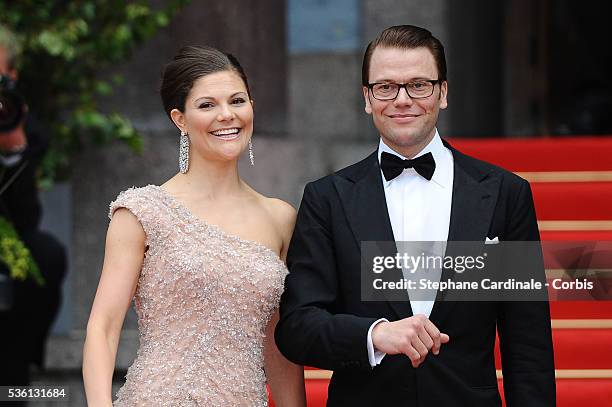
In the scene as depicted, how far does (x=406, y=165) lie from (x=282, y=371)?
2.48 feet

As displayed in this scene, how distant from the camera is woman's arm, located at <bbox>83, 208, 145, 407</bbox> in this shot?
333 centimetres

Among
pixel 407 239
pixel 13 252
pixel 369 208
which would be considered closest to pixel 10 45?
pixel 13 252

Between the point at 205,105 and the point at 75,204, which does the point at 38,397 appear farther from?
the point at 205,105

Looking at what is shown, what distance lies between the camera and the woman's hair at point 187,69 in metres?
3.50

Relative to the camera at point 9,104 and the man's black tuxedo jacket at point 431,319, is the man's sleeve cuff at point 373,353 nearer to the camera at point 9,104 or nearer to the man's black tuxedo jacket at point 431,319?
the man's black tuxedo jacket at point 431,319

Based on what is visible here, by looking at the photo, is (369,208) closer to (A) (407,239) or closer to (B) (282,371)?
(A) (407,239)

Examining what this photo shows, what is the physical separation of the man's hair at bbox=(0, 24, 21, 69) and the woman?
2.32 meters

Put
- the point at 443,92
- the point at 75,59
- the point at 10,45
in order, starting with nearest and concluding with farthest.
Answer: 1. the point at 443,92
2. the point at 10,45
3. the point at 75,59

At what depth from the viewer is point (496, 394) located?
128 inches

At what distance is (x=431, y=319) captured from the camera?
10.5 feet

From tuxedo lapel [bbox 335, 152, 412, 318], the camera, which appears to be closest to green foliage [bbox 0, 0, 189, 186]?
the camera

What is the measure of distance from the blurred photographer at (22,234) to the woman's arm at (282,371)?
1932 mm

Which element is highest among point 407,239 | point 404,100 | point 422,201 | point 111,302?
point 404,100

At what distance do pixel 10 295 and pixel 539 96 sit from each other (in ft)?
17.7
